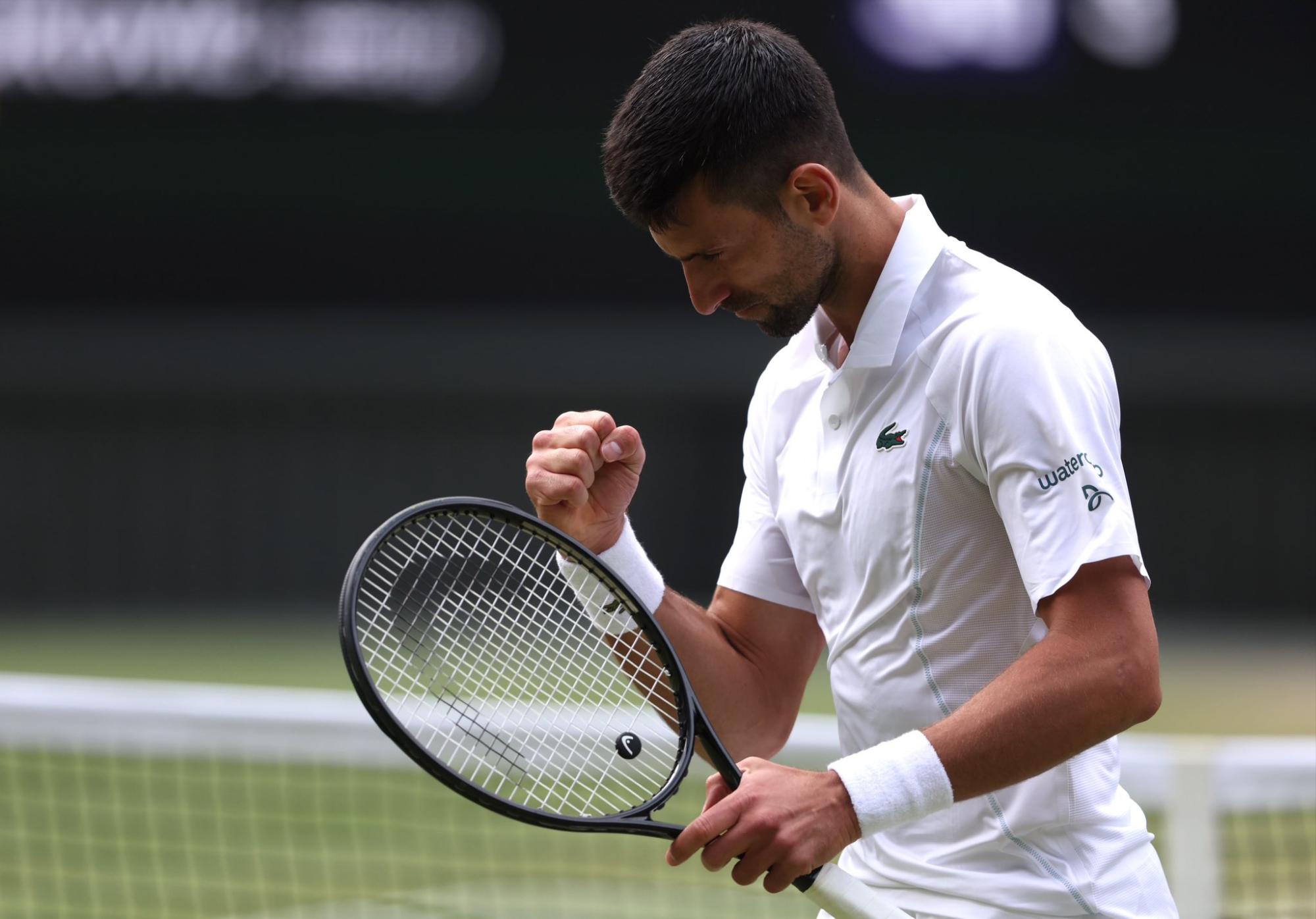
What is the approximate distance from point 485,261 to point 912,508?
8.45m

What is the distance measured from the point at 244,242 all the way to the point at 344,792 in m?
4.92

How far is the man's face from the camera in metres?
1.82

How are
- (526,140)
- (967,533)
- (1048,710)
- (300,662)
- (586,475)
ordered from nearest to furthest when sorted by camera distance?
(1048,710) < (967,533) < (586,475) < (300,662) < (526,140)

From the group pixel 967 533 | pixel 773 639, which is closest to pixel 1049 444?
pixel 967 533

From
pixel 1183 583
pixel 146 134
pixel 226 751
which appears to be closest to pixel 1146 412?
pixel 1183 583

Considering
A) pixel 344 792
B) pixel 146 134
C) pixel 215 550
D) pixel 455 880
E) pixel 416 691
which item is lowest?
pixel 215 550

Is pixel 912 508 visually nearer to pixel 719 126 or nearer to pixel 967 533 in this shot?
pixel 967 533

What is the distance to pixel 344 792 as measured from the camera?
238 inches

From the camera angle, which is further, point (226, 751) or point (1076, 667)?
point (226, 751)

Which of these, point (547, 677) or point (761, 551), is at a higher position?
point (761, 551)

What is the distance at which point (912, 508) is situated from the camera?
1.79 meters

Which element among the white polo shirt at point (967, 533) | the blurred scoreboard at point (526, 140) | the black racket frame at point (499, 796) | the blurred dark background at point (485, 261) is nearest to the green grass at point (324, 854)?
the white polo shirt at point (967, 533)

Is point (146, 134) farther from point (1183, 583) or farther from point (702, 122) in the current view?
point (702, 122)

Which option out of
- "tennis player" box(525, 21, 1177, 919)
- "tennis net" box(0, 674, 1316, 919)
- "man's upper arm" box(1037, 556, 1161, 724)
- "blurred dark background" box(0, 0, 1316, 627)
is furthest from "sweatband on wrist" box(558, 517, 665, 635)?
"blurred dark background" box(0, 0, 1316, 627)
